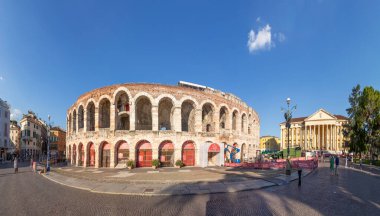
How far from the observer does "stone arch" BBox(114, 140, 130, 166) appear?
2872 cm

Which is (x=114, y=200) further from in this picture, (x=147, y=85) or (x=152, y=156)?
(x=147, y=85)

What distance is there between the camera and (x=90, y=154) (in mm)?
31688

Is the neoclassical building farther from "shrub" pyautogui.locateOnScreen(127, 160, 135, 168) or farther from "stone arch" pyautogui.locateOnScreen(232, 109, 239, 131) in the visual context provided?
"shrub" pyautogui.locateOnScreen(127, 160, 135, 168)

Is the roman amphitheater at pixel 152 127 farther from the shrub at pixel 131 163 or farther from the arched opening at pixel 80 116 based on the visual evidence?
the shrub at pixel 131 163

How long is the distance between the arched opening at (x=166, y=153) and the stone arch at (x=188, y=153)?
1.71 m

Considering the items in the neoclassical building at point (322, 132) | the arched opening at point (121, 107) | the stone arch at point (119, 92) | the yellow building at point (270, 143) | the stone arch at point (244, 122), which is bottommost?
the yellow building at point (270, 143)

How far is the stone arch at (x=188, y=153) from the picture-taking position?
2975cm

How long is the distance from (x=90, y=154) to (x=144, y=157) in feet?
31.6

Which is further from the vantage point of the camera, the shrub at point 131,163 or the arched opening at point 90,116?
the arched opening at point 90,116

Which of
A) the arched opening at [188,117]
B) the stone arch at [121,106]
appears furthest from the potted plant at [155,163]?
the arched opening at [188,117]

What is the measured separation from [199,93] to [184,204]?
70.9 feet

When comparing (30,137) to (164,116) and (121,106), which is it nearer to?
(121,106)

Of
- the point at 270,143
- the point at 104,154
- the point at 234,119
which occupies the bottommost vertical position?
the point at 270,143

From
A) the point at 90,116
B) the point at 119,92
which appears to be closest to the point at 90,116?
the point at 90,116
